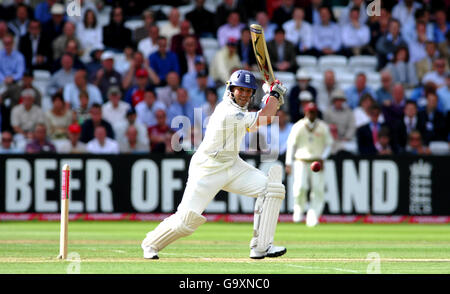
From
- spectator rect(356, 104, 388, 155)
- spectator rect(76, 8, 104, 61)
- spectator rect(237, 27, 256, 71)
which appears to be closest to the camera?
spectator rect(356, 104, 388, 155)

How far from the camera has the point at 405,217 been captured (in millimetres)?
17297

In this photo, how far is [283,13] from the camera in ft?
69.0

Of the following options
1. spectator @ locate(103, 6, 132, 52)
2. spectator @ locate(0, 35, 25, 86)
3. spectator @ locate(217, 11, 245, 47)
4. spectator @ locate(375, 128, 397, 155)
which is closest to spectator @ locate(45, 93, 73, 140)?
spectator @ locate(0, 35, 25, 86)

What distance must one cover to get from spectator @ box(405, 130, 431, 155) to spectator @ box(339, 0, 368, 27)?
3483mm

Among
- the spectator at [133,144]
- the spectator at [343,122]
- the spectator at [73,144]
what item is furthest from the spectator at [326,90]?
the spectator at [73,144]

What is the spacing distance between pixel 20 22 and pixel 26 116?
3034 millimetres

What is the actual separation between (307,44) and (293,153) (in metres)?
4.77

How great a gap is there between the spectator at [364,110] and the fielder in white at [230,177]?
385 inches

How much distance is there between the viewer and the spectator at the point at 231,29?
20391 mm

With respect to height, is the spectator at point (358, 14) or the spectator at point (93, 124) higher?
the spectator at point (358, 14)

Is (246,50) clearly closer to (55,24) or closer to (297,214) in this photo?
(55,24)

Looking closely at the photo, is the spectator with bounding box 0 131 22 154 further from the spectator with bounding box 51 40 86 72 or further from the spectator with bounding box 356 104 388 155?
the spectator with bounding box 356 104 388 155

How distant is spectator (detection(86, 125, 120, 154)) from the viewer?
1781cm

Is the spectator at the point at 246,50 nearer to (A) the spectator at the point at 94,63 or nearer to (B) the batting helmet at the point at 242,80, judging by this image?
(A) the spectator at the point at 94,63
